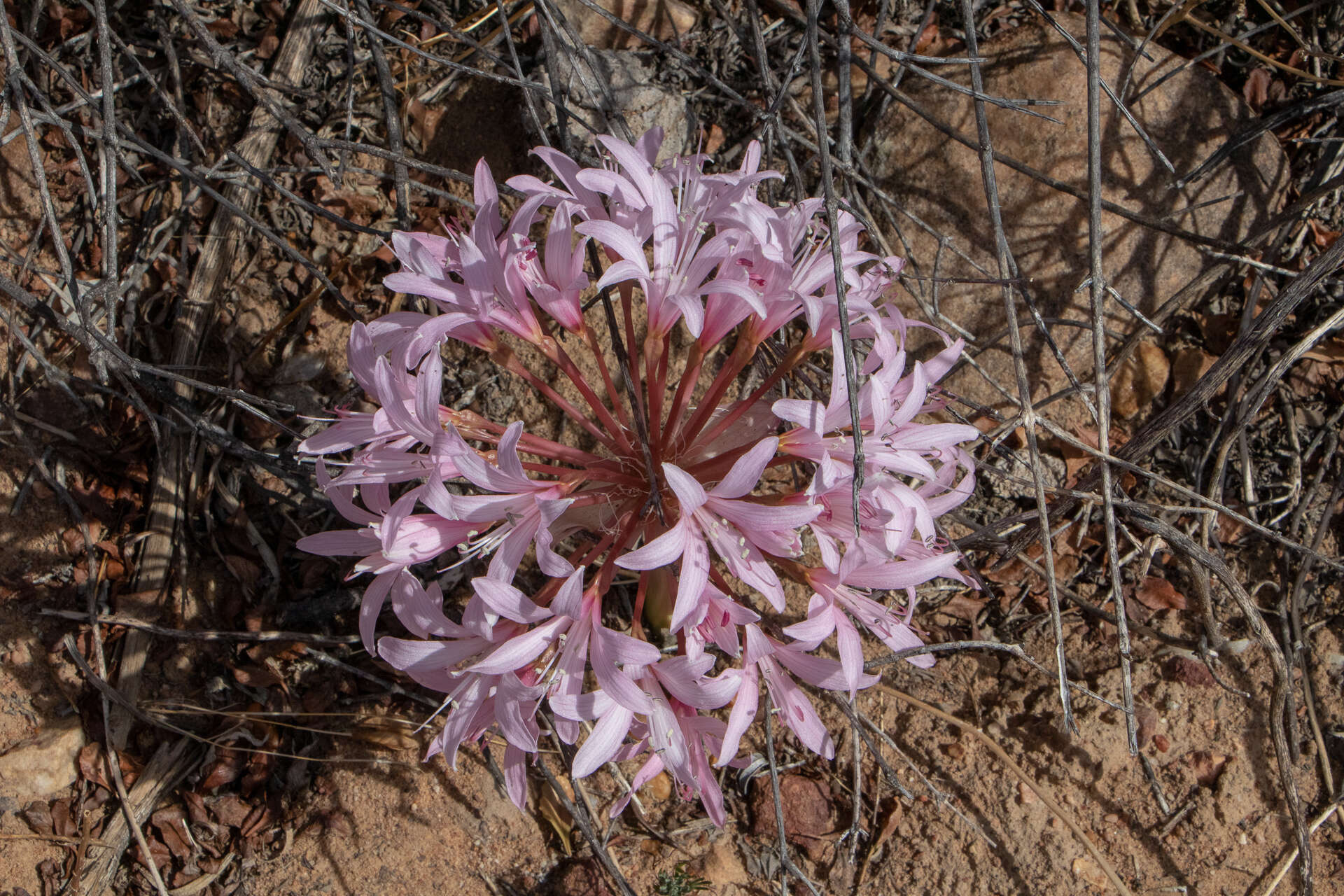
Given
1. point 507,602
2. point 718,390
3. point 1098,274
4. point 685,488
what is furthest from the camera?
point 718,390

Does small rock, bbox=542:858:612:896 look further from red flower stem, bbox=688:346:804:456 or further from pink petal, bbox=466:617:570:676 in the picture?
red flower stem, bbox=688:346:804:456

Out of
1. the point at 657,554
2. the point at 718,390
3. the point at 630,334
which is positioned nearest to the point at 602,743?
the point at 657,554

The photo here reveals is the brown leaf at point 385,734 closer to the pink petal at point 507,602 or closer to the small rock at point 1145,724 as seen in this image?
the pink petal at point 507,602

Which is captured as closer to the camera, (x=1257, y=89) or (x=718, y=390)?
(x=718, y=390)

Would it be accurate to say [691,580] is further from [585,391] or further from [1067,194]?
[1067,194]

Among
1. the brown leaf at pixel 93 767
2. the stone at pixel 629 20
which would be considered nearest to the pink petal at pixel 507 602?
the brown leaf at pixel 93 767

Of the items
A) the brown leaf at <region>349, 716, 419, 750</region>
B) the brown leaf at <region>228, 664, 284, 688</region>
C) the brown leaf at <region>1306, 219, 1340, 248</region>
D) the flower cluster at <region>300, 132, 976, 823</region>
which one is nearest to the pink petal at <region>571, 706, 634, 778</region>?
the flower cluster at <region>300, 132, 976, 823</region>
